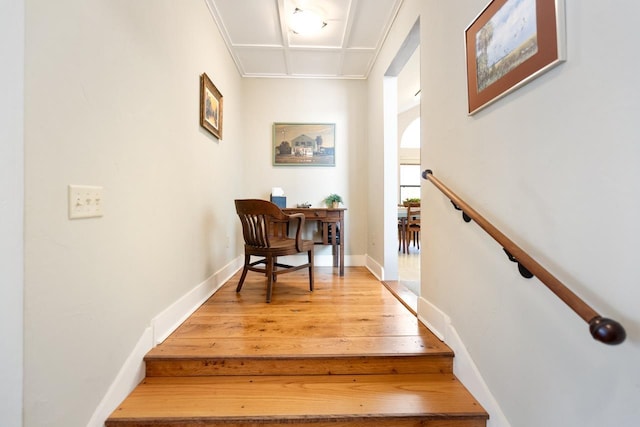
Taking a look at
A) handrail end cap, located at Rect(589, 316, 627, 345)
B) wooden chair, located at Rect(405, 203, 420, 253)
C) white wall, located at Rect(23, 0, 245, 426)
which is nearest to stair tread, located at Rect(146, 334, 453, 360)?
white wall, located at Rect(23, 0, 245, 426)

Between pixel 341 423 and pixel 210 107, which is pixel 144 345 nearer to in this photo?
pixel 341 423

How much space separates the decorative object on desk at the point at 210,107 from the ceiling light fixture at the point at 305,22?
0.98m

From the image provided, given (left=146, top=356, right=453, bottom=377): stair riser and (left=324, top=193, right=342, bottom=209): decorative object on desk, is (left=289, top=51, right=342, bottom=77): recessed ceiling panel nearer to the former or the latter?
(left=324, top=193, right=342, bottom=209): decorative object on desk

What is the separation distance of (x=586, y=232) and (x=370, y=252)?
8.48 feet

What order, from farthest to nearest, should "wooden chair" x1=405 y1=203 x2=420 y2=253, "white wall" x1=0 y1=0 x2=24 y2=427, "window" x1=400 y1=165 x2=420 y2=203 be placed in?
"window" x1=400 y1=165 x2=420 y2=203, "wooden chair" x1=405 y1=203 x2=420 y2=253, "white wall" x1=0 y1=0 x2=24 y2=427

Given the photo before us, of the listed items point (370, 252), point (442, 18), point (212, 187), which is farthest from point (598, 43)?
point (370, 252)

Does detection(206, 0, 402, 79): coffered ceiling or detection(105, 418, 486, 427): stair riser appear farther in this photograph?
detection(206, 0, 402, 79): coffered ceiling

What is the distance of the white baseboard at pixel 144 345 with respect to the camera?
3.48 ft

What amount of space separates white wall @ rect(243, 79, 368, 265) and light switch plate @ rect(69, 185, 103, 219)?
2.43 metres

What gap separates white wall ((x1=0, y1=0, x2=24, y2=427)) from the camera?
2.40 ft

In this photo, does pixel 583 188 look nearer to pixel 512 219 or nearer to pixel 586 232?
pixel 586 232

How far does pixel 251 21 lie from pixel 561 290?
2988mm

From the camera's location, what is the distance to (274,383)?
4.22ft

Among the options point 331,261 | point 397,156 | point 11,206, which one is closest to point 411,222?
point 331,261
